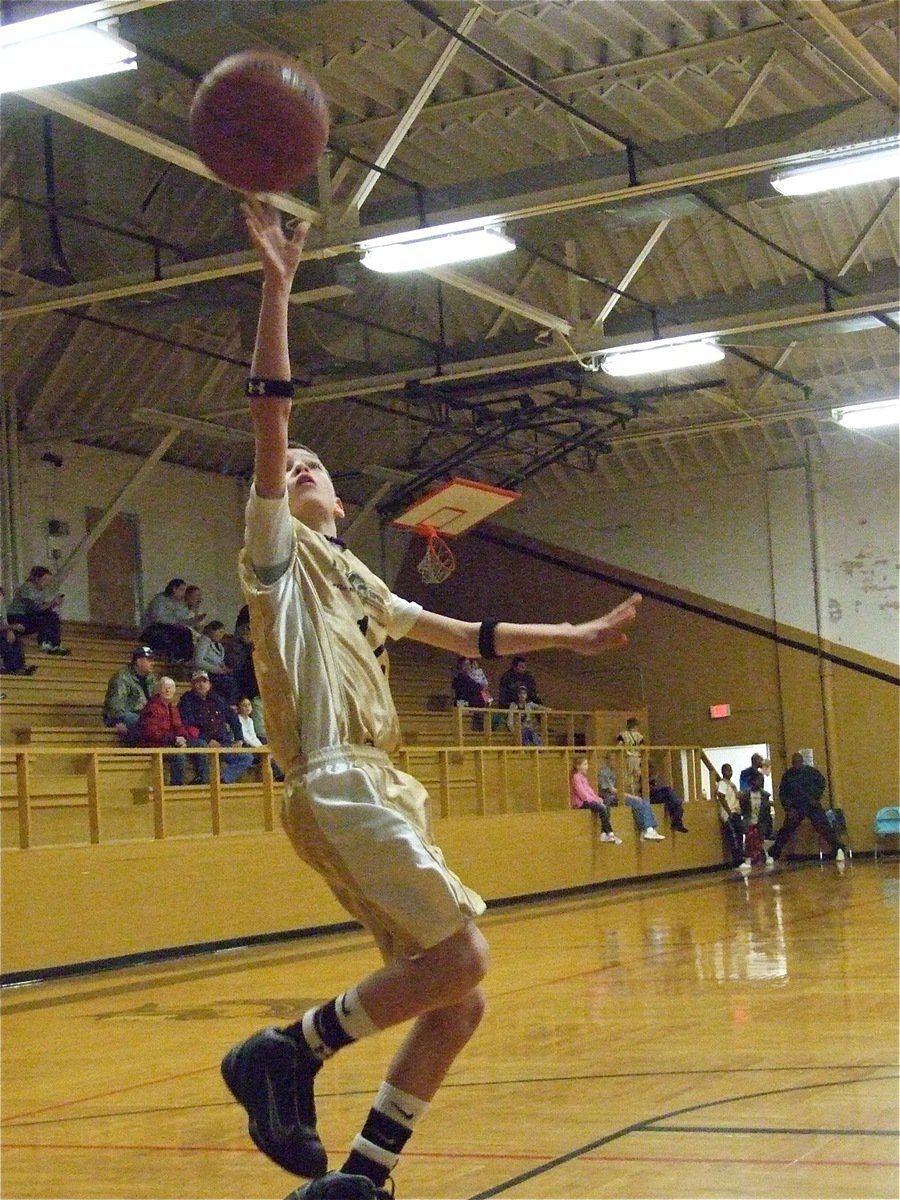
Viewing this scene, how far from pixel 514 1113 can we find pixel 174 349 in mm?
15522

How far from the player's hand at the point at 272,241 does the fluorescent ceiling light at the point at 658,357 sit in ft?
42.4

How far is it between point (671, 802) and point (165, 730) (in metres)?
9.74

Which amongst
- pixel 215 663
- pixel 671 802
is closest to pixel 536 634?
pixel 215 663

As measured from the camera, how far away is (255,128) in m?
4.11

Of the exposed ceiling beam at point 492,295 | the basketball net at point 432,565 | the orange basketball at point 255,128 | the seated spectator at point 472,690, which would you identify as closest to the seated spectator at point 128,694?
the basketball net at point 432,565

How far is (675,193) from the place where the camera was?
12.5 m

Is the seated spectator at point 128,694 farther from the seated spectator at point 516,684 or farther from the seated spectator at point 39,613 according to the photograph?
the seated spectator at point 516,684

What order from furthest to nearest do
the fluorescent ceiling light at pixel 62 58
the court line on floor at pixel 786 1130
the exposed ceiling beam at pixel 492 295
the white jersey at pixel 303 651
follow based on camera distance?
the exposed ceiling beam at pixel 492 295 → the fluorescent ceiling light at pixel 62 58 → the court line on floor at pixel 786 1130 → the white jersey at pixel 303 651

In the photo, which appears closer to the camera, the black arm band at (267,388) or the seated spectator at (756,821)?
the black arm band at (267,388)

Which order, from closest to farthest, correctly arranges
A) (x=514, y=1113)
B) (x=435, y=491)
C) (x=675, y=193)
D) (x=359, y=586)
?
(x=359, y=586) < (x=514, y=1113) < (x=675, y=193) < (x=435, y=491)

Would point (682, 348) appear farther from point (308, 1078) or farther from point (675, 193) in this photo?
point (308, 1078)

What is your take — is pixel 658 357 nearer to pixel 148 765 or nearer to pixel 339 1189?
pixel 148 765

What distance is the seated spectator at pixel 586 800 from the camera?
19938mm

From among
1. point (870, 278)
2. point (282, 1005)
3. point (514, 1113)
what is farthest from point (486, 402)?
point (514, 1113)
